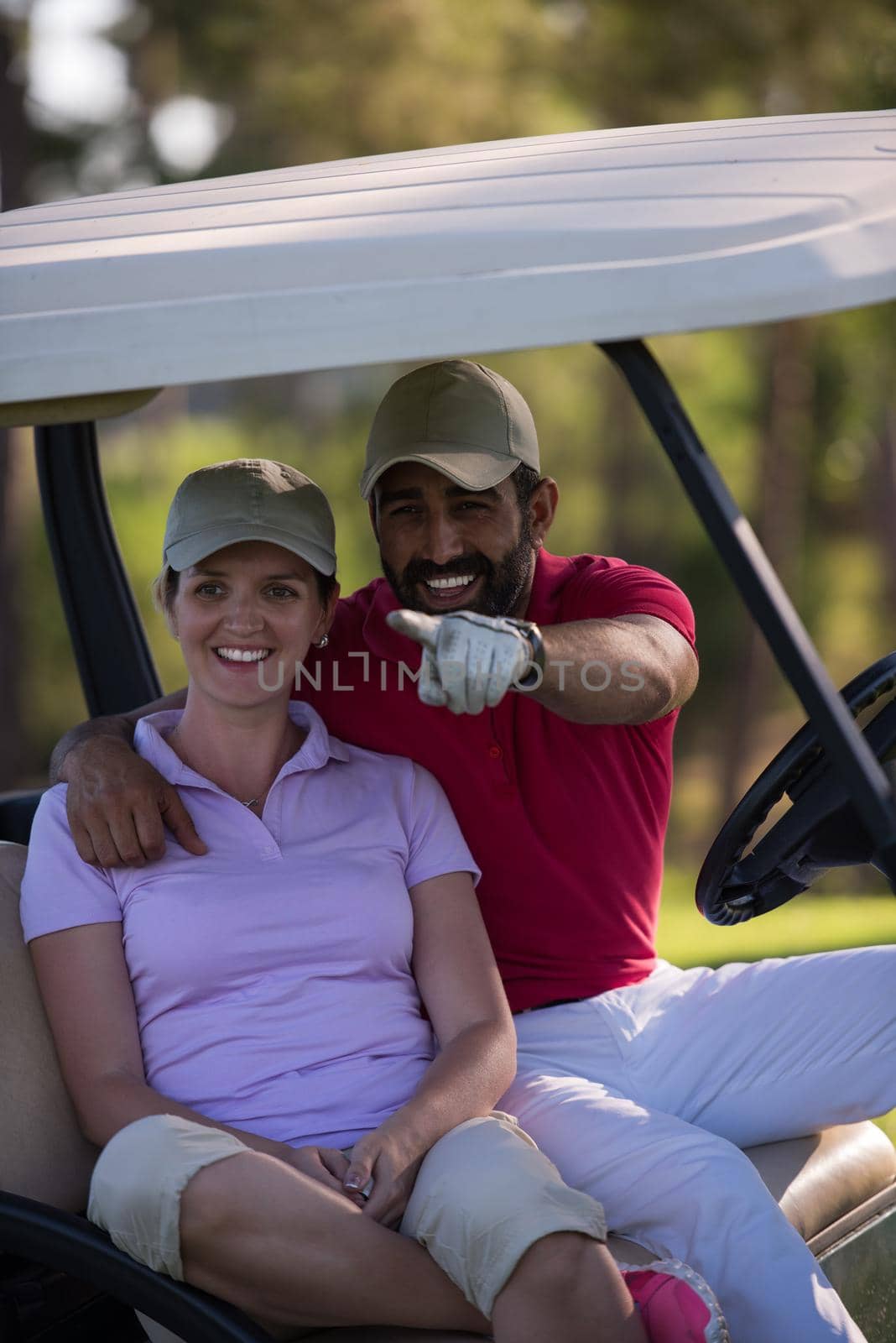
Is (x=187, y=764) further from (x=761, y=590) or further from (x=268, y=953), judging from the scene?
(x=761, y=590)

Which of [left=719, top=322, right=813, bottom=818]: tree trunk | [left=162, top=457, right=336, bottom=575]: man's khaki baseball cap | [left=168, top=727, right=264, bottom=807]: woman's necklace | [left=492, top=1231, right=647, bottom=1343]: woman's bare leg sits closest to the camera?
[left=492, top=1231, right=647, bottom=1343]: woman's bare leg

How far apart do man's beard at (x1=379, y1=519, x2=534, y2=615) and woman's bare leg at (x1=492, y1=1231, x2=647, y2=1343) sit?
1073mm

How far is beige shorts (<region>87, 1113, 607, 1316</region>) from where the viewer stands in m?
1.81

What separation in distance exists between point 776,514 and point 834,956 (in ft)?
39.6

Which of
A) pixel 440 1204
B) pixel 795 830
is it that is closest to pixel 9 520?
pixel 795 830

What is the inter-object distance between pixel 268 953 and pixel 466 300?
102 centimetres

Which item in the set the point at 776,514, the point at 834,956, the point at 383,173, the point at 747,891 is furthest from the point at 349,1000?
the point at 776,514

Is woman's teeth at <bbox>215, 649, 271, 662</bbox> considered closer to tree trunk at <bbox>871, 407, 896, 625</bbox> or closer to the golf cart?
the golf cart

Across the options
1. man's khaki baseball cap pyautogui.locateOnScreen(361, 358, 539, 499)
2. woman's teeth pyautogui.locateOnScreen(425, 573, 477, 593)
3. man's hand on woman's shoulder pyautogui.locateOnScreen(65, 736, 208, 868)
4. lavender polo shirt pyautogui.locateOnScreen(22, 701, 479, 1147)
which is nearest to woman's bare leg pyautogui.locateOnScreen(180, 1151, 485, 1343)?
lavender polo shirt pyautogui.locateOnScreen(22, 701, 479, 1147)

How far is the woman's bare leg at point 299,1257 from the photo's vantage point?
181 centimetres

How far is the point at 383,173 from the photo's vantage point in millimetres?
2314

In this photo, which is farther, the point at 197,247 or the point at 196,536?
the point at 196,536

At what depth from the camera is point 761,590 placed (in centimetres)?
171

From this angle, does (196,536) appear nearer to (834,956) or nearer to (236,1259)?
(236,1259)
